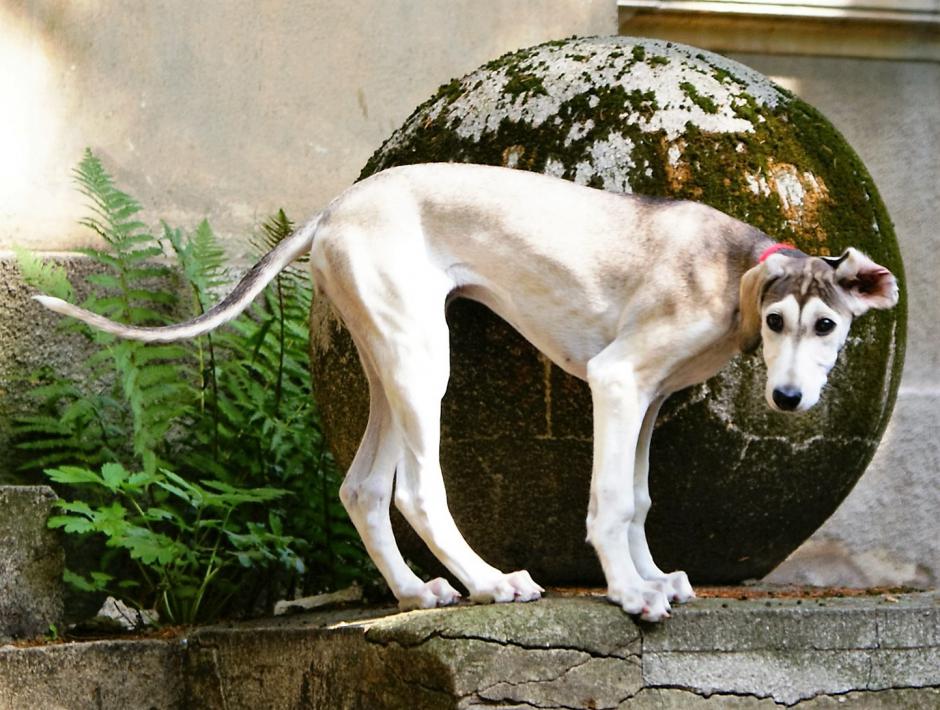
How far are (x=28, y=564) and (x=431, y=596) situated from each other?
169 cm

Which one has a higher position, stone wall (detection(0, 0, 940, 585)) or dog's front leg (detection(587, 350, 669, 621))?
stone wall (detection(0, 0, 940, 585))

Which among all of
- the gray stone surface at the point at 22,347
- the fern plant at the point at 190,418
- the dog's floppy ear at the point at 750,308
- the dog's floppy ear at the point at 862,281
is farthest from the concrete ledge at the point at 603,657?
the gray stone surface at the point at 22,347

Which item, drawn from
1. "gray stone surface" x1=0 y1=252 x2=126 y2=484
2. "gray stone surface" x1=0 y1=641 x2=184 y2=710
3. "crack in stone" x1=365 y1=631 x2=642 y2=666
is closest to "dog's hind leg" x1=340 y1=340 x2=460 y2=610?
"crack in stone" x1=365 y1=631 x2=642 y2=666

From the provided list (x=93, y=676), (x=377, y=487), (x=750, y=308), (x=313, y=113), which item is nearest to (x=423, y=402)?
(x=377, y=487)

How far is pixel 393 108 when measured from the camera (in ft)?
24.5

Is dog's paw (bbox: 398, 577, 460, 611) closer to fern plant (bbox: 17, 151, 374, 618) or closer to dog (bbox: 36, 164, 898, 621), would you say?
dog (bbox: 36, 164, 898, 621)

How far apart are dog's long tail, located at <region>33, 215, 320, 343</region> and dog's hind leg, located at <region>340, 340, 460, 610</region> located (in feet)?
1.32

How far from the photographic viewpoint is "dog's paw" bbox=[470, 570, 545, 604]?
13.4 feet

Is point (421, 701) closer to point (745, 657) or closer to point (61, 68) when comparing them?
point (745, 657)

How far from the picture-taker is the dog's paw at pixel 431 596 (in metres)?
4.33

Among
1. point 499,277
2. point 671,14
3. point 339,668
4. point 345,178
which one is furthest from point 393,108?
point 339,668

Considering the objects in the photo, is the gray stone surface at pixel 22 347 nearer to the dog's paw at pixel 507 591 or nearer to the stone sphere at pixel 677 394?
the stone sphere at pixel 677 394

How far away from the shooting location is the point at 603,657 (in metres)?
3.90

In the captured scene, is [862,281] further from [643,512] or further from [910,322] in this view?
[910,322]
